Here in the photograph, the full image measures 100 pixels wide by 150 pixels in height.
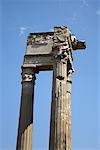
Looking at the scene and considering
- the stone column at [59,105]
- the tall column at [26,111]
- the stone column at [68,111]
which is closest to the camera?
the stone column at [59,105]

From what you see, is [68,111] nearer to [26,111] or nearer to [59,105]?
[59,105]

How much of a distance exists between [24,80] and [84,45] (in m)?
5.31

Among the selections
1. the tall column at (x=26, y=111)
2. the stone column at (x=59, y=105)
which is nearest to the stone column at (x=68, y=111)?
the stone column at (x=59, y=105)

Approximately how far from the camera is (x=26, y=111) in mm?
22609

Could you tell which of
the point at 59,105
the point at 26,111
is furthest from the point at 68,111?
the point at 26,111

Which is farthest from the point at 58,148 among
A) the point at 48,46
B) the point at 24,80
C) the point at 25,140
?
the point at 48,46

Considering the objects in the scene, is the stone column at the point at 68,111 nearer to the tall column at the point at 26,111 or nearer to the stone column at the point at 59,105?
the stone column at the point at 59,105

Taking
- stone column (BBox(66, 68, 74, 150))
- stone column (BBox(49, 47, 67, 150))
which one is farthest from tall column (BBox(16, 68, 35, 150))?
stone column (BBox(66, 68, 74, 150))

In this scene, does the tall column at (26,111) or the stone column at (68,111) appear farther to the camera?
the tall column at (26,111)

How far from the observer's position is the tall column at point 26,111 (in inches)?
865

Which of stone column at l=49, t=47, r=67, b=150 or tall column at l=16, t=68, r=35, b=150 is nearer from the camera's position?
stone column at l=49, t=47, r=67, b=150

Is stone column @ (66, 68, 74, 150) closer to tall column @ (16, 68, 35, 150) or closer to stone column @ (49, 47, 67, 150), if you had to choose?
stone column @ (49, 47, 67, 150)

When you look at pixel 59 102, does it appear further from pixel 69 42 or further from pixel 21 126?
pixel 69 42

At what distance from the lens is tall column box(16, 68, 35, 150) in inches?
865
